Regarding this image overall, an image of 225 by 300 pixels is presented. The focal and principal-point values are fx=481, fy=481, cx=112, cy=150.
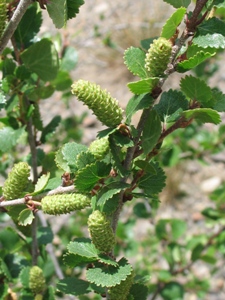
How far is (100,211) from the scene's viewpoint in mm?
859

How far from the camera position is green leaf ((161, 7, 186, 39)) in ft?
2.62

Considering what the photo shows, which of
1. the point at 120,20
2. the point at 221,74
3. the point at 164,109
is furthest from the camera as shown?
the point at 120,20

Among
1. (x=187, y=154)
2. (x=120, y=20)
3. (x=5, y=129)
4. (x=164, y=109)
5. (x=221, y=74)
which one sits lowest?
(x=164, y=109)

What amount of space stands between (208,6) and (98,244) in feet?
1.58

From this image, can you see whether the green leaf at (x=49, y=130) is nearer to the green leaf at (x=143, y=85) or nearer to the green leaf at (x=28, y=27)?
the green leaf at (x=28, y=27)

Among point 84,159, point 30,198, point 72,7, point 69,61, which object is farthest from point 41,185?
point 69,61

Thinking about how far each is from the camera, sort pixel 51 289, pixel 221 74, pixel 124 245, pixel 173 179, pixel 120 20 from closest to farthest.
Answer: pixel 51 289 → pixel 124 245 → pixel 173 179 → pixel 221 74 → pixel 120 20

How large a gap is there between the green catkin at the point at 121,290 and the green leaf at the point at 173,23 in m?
0.46

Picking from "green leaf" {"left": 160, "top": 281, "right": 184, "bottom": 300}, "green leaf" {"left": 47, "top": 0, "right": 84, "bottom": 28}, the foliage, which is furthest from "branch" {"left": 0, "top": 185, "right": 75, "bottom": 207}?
"green leaf" {"left": 160, "top": 281, "right": 184, "bottom": 300}

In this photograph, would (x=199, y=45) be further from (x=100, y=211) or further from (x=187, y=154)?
(x=187, y=154)

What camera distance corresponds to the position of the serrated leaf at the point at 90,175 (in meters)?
0.86

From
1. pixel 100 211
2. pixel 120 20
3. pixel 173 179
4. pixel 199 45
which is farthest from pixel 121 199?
pixel 120 20

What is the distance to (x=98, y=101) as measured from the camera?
823 millimetres

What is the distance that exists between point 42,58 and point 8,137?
223mm
